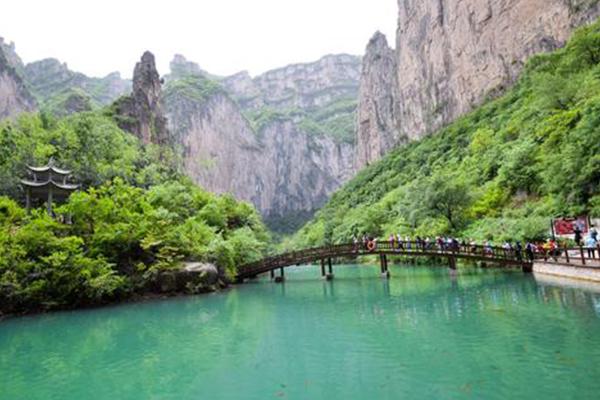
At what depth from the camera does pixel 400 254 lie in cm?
2316

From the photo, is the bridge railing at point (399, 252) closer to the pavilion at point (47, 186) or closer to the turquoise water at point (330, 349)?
the turquoise water at point (330, 349)

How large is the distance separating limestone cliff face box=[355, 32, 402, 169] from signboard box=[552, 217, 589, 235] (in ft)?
224

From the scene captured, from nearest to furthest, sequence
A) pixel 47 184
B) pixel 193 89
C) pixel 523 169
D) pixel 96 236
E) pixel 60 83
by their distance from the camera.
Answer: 1. pixel 96 236
2. pixel 47 184
3. pixel 523 169
4. pixel 193 89
5. pixel 60 83

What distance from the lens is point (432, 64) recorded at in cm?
7062

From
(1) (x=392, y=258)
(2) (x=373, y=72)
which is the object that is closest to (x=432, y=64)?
(2) (x=373, y=72)

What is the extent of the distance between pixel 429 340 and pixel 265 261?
61.3 feet

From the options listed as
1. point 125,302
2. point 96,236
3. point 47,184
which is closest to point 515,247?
point 125,302

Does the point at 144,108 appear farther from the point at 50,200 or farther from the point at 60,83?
the point at 60,83

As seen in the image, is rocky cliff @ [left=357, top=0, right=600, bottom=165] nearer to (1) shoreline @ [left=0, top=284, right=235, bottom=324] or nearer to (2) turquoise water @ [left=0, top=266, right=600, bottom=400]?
(2) turquoise water @ [left=0, top=266, right=600, bottom=400]

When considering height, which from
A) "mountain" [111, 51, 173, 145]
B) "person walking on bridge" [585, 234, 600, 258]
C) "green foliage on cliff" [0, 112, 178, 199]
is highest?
"mountain" [111, 51, 173, 145]

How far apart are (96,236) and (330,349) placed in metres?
15.3

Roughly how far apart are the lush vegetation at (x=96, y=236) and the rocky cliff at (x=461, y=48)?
38925 millimetres

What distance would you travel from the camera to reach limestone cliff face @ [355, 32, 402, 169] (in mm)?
89381

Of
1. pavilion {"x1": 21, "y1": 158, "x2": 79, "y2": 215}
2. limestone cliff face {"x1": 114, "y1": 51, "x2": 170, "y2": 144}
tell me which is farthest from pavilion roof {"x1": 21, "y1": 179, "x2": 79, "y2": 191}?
limestone cliff face {"x1": 114, "y1": 51, "x2": 170, "y2": 144}
